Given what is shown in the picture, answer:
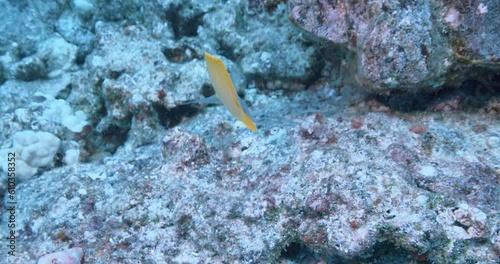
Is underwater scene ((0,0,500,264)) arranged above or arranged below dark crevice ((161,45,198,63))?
below

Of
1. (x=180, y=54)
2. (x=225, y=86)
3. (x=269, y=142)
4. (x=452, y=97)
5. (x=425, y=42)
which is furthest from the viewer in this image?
(x=180, y=54)

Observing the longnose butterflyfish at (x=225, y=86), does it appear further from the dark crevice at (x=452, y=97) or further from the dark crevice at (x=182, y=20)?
the dark crevice at (x=182, y=20)

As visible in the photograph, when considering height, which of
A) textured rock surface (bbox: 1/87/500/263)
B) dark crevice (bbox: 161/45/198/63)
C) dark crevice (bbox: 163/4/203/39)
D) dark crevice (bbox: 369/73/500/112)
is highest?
dark crevice (bbox: 163/4/203/39)

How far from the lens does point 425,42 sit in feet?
7.52

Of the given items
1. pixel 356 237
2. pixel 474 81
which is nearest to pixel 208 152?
pixel 356 237

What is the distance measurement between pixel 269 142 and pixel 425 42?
131cm

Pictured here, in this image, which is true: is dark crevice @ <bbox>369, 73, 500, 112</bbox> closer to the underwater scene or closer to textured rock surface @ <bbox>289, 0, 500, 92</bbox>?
the underwater scene

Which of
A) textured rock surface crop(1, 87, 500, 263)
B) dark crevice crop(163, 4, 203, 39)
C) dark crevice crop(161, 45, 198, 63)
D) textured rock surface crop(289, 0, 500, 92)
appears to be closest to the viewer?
textured rock surface crop(1, 87, 500, 263)

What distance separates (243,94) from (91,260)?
207 centimetres

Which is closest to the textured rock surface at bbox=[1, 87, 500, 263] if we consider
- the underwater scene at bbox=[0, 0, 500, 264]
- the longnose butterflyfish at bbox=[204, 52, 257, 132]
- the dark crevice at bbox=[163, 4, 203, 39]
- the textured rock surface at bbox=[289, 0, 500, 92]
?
the underwater scene at bbox=[0, 0, 500, 264]

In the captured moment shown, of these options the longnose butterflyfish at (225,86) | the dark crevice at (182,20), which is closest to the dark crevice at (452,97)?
the longnose butterflyfish at (225,86)

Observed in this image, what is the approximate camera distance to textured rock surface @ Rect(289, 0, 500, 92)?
2.23 m

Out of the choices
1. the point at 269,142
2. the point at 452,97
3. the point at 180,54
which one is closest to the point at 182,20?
the point at 180,54

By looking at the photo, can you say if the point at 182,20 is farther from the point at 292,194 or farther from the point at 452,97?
the point at 452,97
